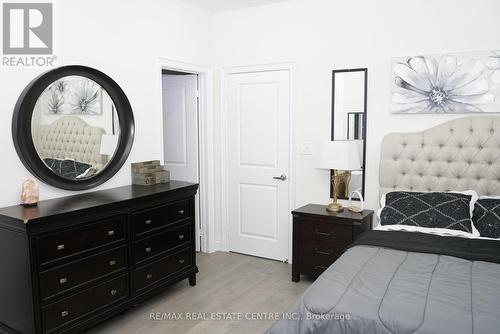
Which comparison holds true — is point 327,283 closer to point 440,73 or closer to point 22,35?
point 440,73

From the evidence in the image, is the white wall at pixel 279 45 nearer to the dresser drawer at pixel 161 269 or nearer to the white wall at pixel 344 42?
the white wall at pixel 344 42

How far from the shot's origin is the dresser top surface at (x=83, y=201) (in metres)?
2.57

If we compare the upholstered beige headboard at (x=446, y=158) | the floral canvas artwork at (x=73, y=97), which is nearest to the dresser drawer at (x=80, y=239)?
the floral canvas artwork at (x=73, y=97)

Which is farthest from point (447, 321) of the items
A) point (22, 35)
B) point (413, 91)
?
point (22, 35)

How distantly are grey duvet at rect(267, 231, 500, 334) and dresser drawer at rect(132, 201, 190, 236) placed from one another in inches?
58.0

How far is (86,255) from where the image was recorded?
2.82 meters

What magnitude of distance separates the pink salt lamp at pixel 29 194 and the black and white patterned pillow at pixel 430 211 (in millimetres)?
2569

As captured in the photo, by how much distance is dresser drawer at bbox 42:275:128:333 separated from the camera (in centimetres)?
261

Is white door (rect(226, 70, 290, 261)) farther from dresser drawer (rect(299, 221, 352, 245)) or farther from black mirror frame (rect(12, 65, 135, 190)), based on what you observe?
black mirror frame (rect(12, 65, 135, 190))

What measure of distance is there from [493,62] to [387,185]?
1.30 meters

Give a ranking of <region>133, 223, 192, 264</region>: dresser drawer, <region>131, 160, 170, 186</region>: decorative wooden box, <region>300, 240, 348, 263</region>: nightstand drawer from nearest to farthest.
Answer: <region>133, 223, 192, 264</region>: dresser drawer, <region>131, 160, 170, 186</region>: decorative wooden box, <region>300, 240, 348, 263</region>: nightstand drawer

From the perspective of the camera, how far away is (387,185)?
12.5ft

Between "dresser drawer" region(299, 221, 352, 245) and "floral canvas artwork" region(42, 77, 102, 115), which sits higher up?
"floral canvas artwork" region(42, 77, 102, 115)

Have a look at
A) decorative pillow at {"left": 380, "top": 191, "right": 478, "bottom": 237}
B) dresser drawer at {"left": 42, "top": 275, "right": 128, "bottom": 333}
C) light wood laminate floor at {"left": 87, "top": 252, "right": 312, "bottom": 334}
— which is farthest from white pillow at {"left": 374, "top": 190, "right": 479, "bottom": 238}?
dresser drawer at {"left": 42, "top": 275, "right": 128, "bottom": 333}
